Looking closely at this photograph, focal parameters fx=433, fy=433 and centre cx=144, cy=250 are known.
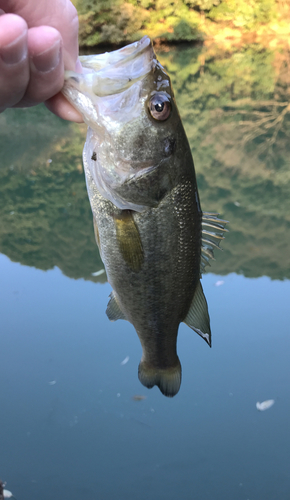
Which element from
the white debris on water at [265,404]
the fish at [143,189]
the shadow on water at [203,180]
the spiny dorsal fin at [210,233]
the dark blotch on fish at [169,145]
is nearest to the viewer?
the fish at [143,189]

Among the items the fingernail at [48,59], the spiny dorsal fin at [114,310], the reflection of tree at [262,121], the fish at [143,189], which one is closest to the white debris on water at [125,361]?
the spiny dorsal fin at [114,310]

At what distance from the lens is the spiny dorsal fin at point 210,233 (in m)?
1.72

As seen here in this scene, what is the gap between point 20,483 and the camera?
2801 mm

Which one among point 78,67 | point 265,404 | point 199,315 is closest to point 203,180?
point 265,404

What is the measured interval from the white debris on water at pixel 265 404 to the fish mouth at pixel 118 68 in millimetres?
2643

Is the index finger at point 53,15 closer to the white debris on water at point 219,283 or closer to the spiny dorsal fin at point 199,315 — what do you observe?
the spiny dorsal fin at point 199,315

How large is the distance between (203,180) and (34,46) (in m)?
6.43

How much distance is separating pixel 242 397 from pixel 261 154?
20.1 ft

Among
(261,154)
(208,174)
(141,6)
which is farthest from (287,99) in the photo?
(141,6)

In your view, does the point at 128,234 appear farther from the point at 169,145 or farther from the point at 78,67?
the point at 78,67

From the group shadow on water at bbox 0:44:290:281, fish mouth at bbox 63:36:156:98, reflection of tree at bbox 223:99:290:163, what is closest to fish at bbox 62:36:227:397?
fish mouth at bbox 63:36:156:98

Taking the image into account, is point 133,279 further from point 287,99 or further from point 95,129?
point 287,99

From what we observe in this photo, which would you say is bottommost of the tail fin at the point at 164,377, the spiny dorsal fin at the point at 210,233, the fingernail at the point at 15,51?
the tail fin at the point at 164,377

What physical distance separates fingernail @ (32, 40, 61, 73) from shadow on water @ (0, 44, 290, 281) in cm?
368
